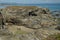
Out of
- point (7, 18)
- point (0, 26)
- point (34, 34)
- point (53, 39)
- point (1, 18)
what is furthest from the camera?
point (7, 18)

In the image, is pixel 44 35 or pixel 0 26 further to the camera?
pixel 0 26

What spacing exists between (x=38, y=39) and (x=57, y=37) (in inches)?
57.6

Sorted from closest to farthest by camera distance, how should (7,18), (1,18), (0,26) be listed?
(0,26), (1,18), (7,18)

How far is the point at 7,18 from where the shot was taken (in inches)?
1070

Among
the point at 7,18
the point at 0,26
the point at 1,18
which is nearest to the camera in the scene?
the point at 0,26

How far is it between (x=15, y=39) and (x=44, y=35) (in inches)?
106

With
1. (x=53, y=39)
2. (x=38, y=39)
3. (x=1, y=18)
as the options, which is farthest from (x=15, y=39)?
(x=1, y=18)

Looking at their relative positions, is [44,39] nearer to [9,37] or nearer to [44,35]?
[44,35]

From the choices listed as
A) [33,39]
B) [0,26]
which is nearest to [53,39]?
[33,39]

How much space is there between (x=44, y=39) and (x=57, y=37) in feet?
3.30

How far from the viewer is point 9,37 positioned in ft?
57.0

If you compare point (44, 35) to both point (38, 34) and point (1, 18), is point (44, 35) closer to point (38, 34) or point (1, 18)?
point (38, 34)

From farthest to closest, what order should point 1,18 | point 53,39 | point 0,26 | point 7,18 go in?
point 7,18 → point 1,18 → point 0,26 → point 53,39

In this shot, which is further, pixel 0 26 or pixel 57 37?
pixel 0 26
